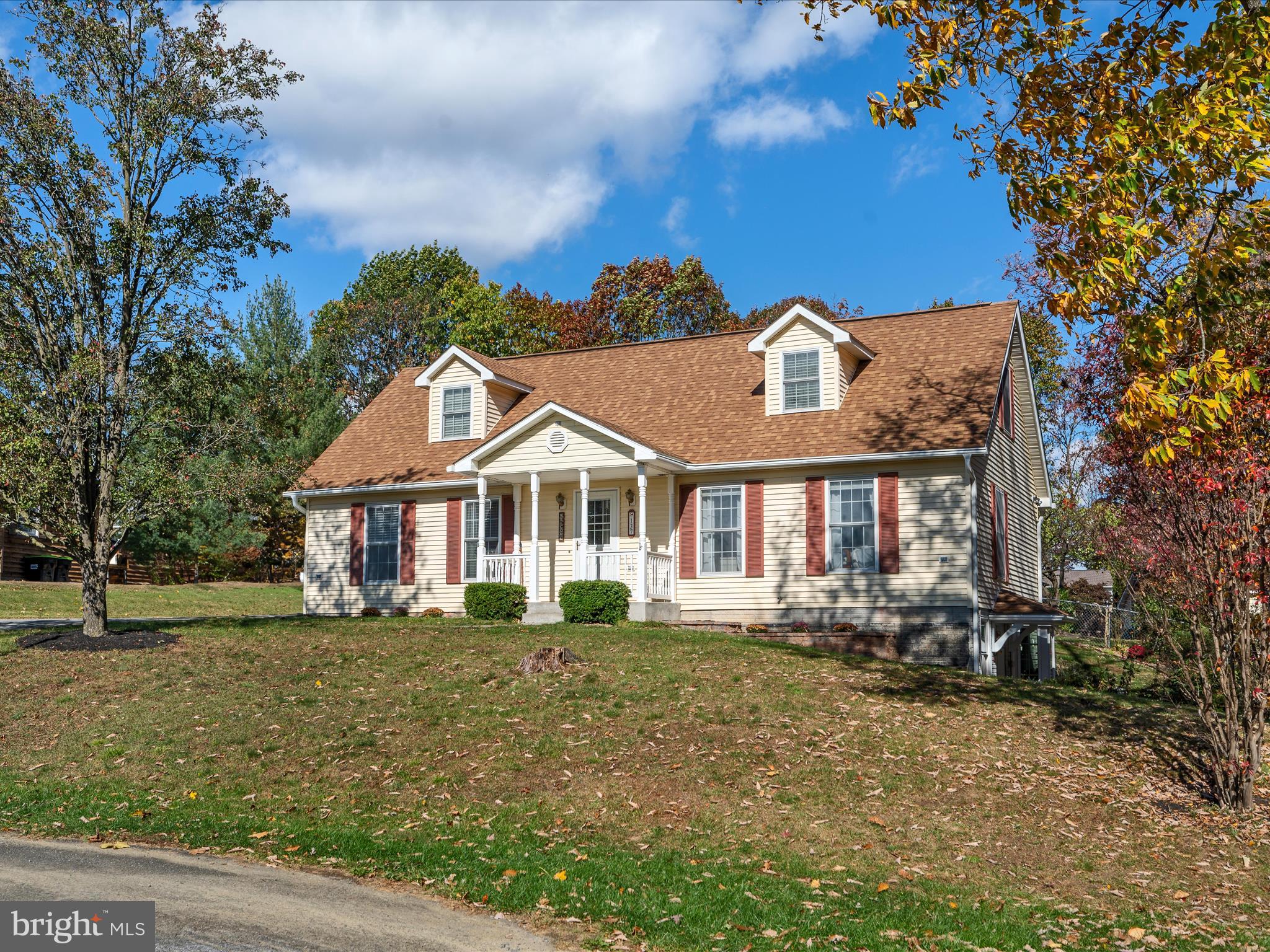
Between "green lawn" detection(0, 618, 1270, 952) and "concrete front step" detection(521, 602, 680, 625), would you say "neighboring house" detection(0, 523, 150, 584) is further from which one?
"green lawn" detection(0, 618, 1270, 952)

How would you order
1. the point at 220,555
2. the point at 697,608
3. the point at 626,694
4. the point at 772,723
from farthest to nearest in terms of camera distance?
the point at 220,555 → the point at 697,608 → the point at 626,694 → the point at 772,723

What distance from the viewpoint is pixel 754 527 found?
66.3ft

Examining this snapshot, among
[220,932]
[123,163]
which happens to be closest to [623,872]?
[220,932]

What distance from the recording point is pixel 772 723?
40.9ft

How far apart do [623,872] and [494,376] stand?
16477mm

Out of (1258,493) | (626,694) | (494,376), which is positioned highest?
(494,376)

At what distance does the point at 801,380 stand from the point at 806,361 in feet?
1.26

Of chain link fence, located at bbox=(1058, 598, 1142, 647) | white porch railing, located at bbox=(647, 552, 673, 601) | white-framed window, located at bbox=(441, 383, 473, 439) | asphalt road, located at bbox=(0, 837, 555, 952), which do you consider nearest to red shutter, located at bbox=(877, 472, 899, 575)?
white porch railing, located at bbox=(647, 552, 673, 601)

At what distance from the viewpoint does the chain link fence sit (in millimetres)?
29953

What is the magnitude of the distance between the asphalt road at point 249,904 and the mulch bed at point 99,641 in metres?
7.46

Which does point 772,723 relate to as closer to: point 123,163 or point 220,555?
point 123,163

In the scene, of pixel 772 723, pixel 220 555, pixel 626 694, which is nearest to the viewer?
pixel 772 723

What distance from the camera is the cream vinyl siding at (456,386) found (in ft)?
78.8

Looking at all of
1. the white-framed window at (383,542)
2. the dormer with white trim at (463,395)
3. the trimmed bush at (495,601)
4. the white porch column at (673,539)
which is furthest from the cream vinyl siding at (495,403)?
the white porch column at (673,539)
